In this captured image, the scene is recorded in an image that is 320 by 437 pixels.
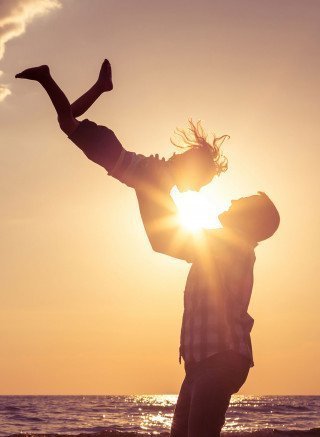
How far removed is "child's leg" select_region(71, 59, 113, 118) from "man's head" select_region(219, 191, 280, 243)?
3.83 ft

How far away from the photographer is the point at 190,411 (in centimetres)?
409

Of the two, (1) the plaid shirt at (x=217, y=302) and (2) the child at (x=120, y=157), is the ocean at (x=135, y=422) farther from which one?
(2) the child at (x=120, y=157)

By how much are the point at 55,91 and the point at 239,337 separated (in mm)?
1937

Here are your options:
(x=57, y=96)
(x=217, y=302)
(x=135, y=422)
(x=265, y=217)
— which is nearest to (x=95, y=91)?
(x=57, y=96)

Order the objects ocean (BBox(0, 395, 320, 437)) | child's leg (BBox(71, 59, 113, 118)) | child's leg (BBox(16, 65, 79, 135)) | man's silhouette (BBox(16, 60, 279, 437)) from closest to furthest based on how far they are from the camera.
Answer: man's silhouette (BBox(16, 60, 279, 437)) → child's leg (BBox(16, 65, 79, 135)) → child's leg (BBox(71, 59, 113, 118)) → ocean (BBox(0, 395, 320, 437))

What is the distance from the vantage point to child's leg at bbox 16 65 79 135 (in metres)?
3.99

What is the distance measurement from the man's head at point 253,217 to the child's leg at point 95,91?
1169 mm

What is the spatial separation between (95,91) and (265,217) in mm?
1432

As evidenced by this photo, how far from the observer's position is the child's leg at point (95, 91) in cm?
430

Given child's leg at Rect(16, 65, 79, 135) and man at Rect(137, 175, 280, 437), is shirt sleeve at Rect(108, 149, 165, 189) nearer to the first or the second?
man at Rect(137, 175, 280, 437)

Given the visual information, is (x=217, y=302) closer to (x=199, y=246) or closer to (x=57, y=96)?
(x=199, y=246)

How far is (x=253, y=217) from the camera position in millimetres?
4410

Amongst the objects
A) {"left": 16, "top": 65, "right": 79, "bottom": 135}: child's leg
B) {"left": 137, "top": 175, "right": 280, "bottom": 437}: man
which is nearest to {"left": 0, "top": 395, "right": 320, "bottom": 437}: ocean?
{"left": 137, "top": 175, "right": 280, "bottom": 437}: man

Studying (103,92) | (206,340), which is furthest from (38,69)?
(206,340)
